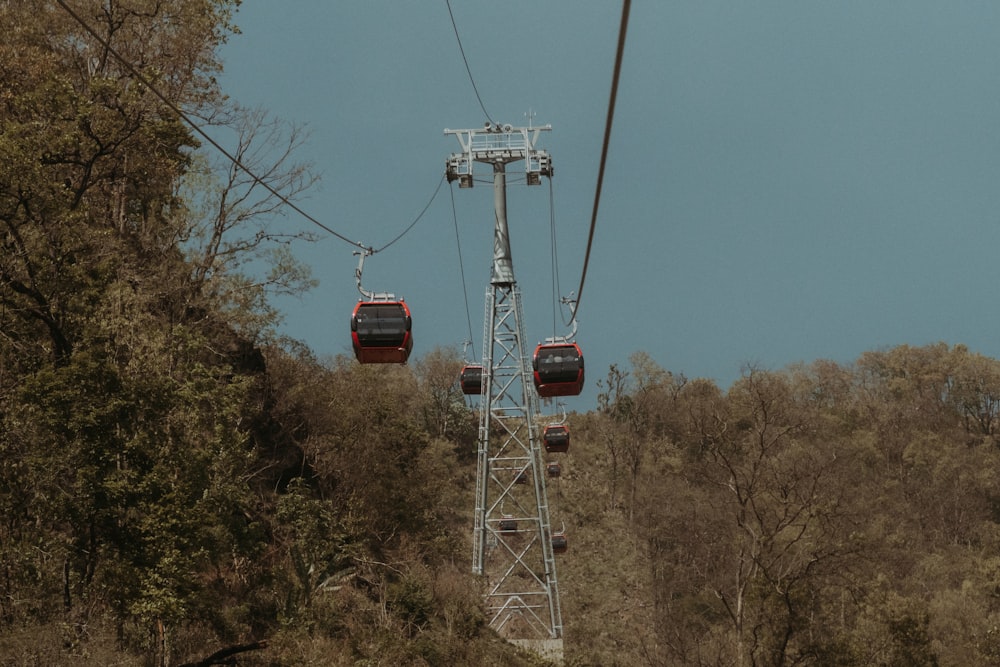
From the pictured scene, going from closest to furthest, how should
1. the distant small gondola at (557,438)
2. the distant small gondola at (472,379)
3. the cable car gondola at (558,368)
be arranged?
1. the cable car gondola at (558,368)
2. the distant small gondola at (472,379)
3. the distant small gondola at (557,438)

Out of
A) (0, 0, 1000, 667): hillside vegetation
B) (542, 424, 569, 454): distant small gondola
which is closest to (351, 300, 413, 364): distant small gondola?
(0, 0, 1000, 667): hillside vegetation

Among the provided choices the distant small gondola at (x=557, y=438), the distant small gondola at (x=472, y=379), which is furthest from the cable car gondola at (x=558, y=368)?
the distant small gondola at (x=557, y=438)

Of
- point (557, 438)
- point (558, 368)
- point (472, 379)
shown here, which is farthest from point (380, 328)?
point (557, 438)

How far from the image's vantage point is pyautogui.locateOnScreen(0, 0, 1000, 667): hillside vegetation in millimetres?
17125

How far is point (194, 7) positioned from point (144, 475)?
1516 cm

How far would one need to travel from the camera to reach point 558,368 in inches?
924

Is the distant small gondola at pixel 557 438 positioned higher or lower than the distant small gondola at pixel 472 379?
lower

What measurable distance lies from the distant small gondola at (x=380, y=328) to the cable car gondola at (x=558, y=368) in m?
4.47

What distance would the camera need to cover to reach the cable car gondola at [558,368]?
76.9 feet

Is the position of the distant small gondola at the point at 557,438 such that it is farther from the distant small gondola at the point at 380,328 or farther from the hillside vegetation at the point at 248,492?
the distant small gondola at the point at 380,328

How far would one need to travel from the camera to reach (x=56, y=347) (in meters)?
18.2

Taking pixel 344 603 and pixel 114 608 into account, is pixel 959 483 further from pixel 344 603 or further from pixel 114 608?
pixel 114 608

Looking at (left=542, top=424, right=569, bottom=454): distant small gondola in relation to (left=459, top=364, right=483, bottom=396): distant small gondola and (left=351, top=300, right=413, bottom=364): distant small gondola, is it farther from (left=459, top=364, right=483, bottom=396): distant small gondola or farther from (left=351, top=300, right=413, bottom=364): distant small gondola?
(left=351, top=300, right=413, bottom=364): distant small gondola

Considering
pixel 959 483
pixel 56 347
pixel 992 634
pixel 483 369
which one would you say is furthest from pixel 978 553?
pixel 56 347
